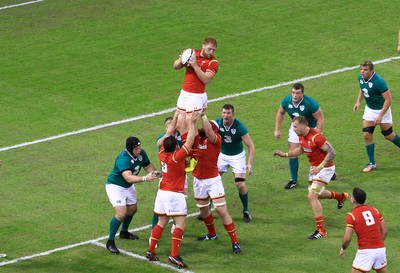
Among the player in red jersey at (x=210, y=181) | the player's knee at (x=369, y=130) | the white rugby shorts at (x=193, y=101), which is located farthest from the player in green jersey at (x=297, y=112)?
the player in red jersey at (x=210, y=181)

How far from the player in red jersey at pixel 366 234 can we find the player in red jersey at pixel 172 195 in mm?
3332

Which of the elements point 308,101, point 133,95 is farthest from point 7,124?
point 308,101

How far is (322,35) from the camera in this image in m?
33.0

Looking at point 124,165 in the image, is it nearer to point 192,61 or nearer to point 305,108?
point 192,61

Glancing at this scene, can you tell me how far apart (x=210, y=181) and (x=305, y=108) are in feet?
10.8

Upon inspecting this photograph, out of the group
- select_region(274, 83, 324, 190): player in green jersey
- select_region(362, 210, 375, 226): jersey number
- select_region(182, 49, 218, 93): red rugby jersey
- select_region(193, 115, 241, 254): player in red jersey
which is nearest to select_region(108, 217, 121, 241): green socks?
select_region(193, 115, 241, 254): player in red jersey

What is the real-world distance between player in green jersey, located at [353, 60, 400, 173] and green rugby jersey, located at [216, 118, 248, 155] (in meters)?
3.43

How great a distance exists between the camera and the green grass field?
69.2 ft

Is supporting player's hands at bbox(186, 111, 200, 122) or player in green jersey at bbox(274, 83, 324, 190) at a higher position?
supporting player's hands at bbox(186, 111, 200, 122)

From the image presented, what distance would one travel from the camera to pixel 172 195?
20.2 meters

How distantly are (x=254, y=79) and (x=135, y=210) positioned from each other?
982cm

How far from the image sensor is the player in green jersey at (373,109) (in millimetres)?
24266

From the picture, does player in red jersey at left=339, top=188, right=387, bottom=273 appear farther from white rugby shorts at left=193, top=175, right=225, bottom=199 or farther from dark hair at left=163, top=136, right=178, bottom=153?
dark hair at left=163, top=136, right=178, bottom=153

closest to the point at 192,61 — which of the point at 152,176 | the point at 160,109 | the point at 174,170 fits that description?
the point at 174,170
